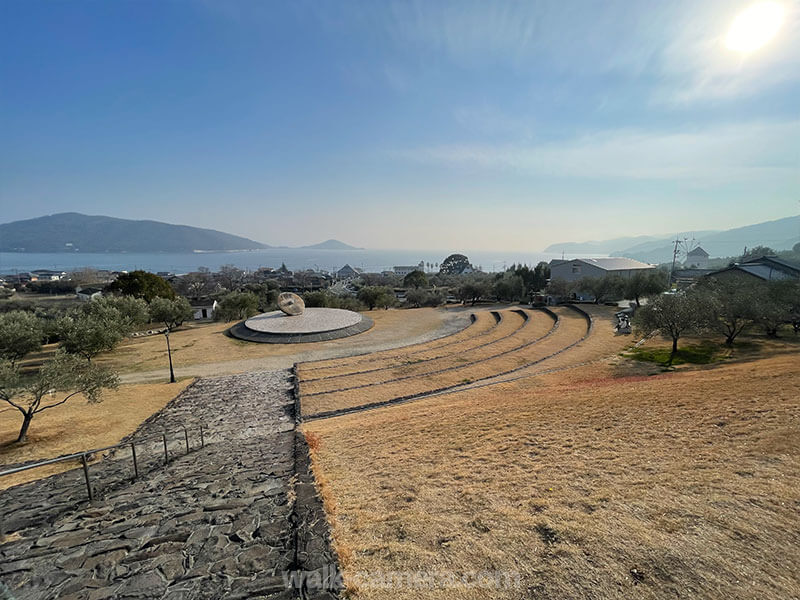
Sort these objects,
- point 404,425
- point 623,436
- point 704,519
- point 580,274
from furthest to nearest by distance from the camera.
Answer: point 580,274
point 404,425
point 623,436
point 704,519

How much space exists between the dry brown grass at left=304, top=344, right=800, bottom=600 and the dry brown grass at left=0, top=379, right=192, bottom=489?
368 inches

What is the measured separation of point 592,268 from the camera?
6166 centimetres

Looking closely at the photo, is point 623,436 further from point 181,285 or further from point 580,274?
point 181,285

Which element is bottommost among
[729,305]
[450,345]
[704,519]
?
[450,345]

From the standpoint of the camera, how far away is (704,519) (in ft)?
17.7

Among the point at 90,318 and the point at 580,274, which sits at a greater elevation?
the point at 580,274

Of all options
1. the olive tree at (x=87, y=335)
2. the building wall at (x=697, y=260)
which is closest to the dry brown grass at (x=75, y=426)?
the olive tree at (x=87, y=335)

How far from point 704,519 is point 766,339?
32045 mm

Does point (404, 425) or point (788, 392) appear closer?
point (788, 392)

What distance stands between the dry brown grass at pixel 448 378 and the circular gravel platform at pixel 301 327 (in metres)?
13.8

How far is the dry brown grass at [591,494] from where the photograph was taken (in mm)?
4484

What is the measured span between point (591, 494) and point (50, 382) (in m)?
19.5

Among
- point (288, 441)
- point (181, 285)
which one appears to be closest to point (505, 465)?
point (288, 441)

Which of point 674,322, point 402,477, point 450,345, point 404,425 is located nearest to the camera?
point 402,477
